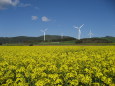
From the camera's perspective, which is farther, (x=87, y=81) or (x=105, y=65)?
(x=105, y=65)

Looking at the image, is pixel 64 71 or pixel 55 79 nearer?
pixel 55 79

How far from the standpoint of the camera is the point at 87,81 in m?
6.34

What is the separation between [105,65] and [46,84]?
4630 millimetres

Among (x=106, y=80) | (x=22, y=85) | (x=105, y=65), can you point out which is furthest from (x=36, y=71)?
(x=105, y=65)

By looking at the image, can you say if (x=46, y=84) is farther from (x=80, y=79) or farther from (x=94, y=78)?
(x=94, y=78)

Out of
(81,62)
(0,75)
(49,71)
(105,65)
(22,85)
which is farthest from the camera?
(81,62)

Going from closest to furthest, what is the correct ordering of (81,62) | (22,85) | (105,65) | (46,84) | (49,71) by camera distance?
(22,85)
(46,84)
(49,71)
(105,65)
(81,62)

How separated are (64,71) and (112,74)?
2.12 metres

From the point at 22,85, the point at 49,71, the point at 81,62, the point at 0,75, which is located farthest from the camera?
the point at 81,62

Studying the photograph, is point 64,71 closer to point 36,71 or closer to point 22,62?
point 36,71

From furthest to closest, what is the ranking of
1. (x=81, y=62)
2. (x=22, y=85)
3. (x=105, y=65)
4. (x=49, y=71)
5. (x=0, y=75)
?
1. (x=81, y=62)
2. (x=105, y=65)
3. (x=49, y=71)
4. (x=0, y=75)
5. (x=22, y=85)

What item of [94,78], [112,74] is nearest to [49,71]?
[94,78]

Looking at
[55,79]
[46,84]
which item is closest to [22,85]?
[46,84]

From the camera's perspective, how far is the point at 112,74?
7863 mm
